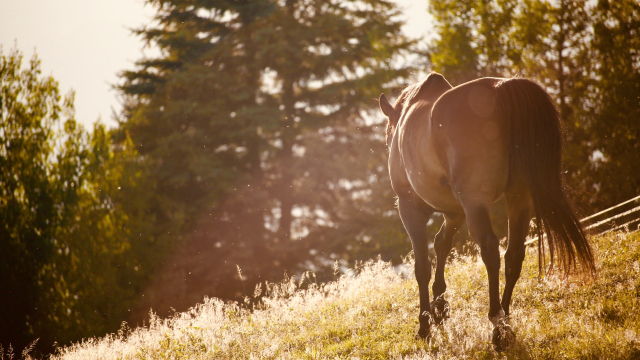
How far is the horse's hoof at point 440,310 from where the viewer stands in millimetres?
4934

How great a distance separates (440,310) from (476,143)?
206 centimetres

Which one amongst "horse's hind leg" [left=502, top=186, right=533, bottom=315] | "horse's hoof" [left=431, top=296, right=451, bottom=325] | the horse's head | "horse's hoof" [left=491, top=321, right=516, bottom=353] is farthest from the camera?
the horse's head

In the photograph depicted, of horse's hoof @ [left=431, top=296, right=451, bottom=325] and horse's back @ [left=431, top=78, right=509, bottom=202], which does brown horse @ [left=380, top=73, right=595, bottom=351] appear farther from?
horse's hoof @ [left=431, top=296, right=451, bottom=325]

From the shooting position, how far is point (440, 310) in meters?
5.07

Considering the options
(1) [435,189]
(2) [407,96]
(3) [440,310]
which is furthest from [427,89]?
(3) [440,310]

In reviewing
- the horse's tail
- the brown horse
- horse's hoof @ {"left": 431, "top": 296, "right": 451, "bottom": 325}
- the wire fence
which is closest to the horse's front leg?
horse's hoof @ {"left": 431, "top": 296, "right": 451, "bottom": 325}

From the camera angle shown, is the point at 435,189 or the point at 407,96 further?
the point at 407,96

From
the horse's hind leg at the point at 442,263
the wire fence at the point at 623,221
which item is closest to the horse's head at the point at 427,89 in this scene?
the horse's hind leg at the point at 442,263

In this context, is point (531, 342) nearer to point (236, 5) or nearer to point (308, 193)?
point (308, 193)

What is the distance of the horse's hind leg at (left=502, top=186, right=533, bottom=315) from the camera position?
13.5 feet

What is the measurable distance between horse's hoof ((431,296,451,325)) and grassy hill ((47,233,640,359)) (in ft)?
0.34

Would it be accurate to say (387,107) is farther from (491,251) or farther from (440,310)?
(491,251)

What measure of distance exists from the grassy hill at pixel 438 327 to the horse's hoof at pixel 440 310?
0.34 feet

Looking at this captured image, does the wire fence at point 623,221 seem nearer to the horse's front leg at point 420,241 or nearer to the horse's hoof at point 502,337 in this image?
the horse's front leg at point 420,241
